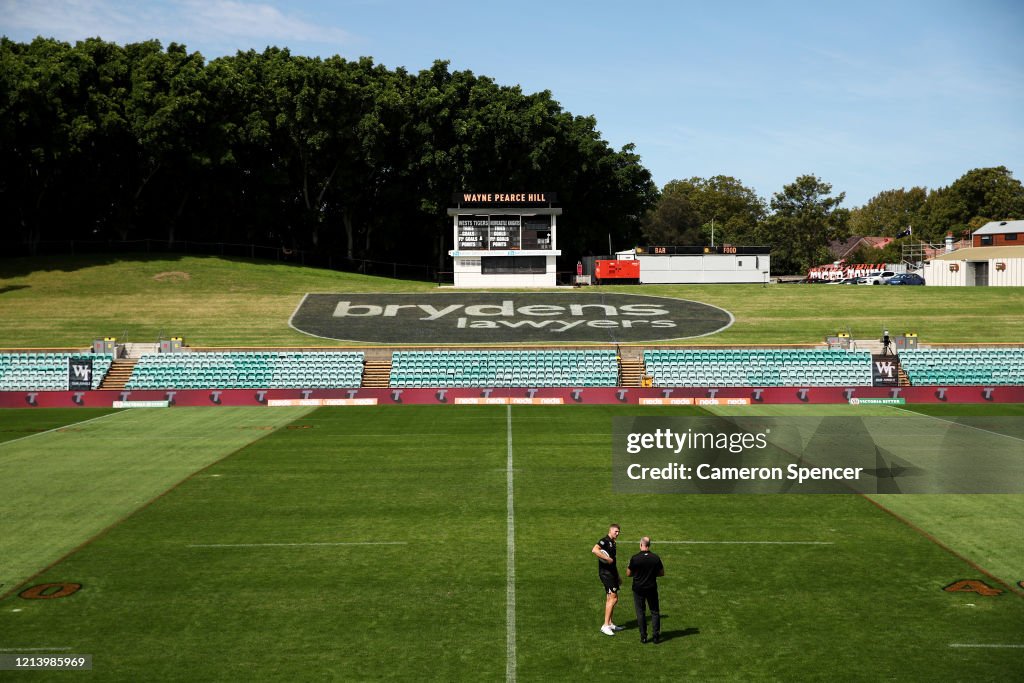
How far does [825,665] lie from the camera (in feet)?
40.0

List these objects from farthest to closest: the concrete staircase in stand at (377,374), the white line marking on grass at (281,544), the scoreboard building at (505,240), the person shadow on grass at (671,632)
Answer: the scoreboard building at (505,240)
the concrete staircase in stand at (377,374)
the white line marking on grass at (281,544)
the person shadow on grass at (671,632)

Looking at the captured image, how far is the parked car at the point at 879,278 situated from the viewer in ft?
276

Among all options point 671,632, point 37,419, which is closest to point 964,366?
point 671,632

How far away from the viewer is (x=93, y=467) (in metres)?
25.7

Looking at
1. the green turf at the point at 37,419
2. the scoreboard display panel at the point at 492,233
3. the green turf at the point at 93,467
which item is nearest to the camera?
the green turf at the point at 93,467

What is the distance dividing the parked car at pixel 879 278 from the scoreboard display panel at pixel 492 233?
36978 millimetres

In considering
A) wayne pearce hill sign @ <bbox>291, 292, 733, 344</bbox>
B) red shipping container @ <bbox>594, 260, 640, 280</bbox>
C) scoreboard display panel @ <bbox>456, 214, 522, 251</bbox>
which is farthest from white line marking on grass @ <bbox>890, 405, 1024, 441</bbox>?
red shipping container @ <bbox>594, 260, 640, 280</bbox>

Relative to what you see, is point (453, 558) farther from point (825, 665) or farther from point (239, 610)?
point (825, 665)

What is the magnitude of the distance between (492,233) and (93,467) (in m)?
47.9

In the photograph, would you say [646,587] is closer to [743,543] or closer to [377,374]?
[743,543]

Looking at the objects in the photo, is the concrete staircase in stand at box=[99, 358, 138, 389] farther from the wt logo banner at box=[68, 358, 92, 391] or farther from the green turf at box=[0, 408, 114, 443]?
the green turf at box=[0, 408, 114, 443]

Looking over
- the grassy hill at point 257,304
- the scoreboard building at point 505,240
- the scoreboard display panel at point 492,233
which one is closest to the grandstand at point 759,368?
the grassy hill at point 257,304

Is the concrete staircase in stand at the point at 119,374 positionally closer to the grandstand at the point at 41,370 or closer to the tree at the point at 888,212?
the grandstand at the point at 41,370

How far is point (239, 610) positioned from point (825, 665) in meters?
9.40
